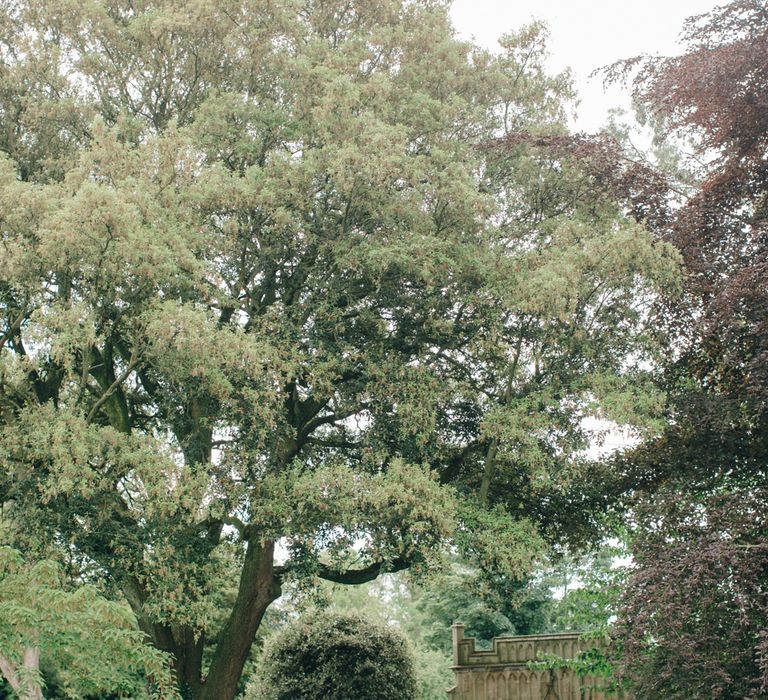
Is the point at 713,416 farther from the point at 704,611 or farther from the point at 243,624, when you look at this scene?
the point at 243,624

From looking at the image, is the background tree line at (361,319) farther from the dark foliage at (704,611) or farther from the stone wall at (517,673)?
the stone wall at (517,673)

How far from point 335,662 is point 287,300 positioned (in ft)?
19.0

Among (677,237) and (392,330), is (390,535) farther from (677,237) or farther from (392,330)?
(677,237)

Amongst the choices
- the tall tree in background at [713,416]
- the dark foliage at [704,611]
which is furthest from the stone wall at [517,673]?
the dark foliage at [704,611]

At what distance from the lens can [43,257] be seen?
9969mm

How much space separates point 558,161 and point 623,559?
5688 millimetres

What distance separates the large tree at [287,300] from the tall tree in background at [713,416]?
0.89 meters

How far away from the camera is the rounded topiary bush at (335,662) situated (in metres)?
13.9

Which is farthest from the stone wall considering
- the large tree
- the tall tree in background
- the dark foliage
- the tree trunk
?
the dark foliage

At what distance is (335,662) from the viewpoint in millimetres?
14023

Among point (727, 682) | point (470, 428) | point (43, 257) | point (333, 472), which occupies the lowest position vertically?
point (727, 682)

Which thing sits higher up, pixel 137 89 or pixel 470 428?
pixel 137 89

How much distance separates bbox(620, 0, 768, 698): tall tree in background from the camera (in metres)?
8.27

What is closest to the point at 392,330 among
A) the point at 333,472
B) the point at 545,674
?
the point at 333,472
